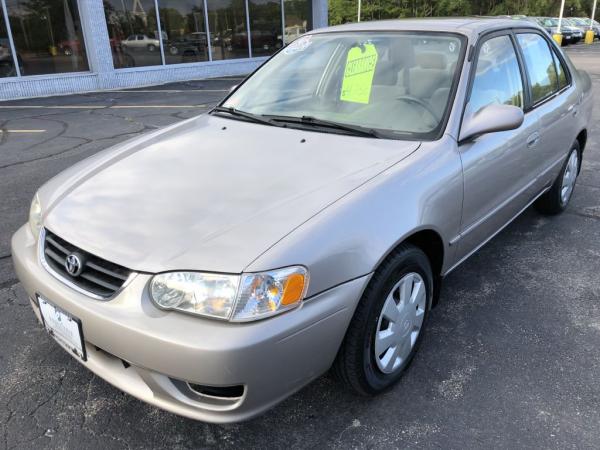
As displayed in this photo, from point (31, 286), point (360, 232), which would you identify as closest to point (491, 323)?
point (360, 232)

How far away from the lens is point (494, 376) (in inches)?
97.1

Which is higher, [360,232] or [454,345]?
[360,232]

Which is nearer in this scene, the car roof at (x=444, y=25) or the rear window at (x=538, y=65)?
the car roof at (x=444, y=25)

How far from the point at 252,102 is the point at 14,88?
10889 millimetres

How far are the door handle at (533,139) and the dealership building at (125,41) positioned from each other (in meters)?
12.0

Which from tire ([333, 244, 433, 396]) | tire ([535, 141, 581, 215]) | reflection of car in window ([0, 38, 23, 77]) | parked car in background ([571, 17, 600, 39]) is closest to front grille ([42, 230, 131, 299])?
tire ([333, 244, 433, 396])

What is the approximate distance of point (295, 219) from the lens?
6.34 ft

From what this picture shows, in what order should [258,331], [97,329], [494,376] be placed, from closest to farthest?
[258,331] < [97,329] < [494,376]

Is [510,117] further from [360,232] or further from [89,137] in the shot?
[89,137]

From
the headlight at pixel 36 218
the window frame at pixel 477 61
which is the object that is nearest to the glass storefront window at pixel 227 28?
the window frame at pixel 477 61

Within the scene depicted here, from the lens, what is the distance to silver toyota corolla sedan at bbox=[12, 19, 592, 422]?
1.77 meters

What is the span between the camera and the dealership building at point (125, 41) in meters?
12.0

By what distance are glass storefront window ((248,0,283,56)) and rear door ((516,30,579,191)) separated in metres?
14.3

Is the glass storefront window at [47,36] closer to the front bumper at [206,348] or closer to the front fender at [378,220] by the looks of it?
the front bumper at [206,348]
